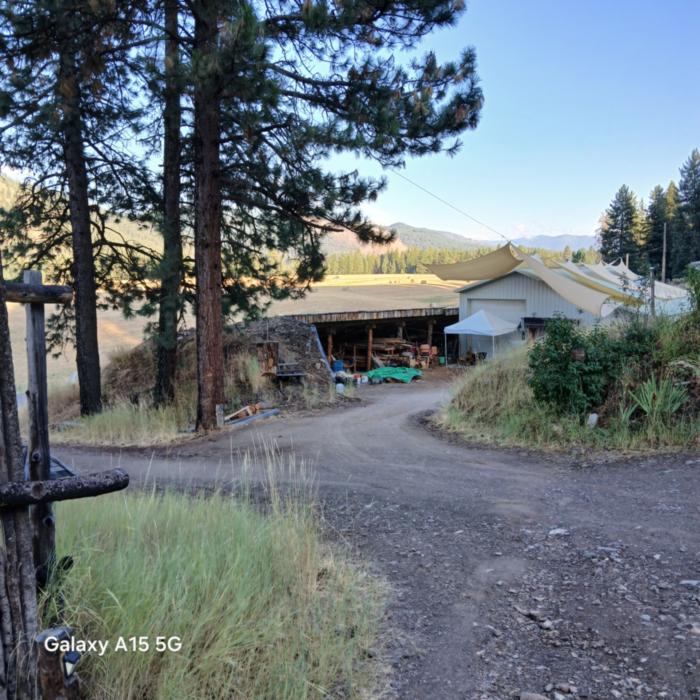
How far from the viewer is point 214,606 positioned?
2.95 m

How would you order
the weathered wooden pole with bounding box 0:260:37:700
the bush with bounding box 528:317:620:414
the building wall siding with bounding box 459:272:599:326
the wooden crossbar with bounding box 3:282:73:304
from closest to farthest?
the weathered wooden pole with bounding box 0:260:37:700, the wooden crossbar with bounding box 3:282:73:304, the bush with bounding box 528:317:620:414, the building wall siding with bounding box 459:272:599:326

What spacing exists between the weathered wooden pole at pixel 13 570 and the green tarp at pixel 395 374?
18095mm

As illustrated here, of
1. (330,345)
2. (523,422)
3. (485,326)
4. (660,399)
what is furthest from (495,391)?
(485,326)

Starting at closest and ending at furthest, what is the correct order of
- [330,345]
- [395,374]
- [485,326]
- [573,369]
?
[573,369], [395,374], [330,345], [485,326]

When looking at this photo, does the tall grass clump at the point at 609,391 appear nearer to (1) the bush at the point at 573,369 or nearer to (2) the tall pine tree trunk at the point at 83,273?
(1) the bush at the point at 573,369

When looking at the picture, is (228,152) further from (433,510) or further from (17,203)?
(433,510)

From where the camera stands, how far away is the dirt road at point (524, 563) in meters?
3.03

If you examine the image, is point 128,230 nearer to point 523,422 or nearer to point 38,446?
point 523,422

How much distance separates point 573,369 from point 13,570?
759cm

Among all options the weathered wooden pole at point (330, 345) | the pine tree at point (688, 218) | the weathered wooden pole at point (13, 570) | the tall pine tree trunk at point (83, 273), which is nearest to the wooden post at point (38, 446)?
the weathered wooden pole at point (13, 570)

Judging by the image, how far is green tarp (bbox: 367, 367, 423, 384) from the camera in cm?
2055

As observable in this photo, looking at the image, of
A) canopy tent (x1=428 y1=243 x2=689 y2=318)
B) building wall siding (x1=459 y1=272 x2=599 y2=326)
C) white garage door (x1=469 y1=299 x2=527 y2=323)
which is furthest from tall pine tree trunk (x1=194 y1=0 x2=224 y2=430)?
white garage door (x1=469 y1=299 x2=527 y2=323)

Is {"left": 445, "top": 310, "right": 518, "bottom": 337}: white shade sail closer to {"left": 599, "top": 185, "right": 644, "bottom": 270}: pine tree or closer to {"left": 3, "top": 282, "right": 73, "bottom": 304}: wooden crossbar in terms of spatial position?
{"left": 3, "top": 282, "right": 73, "bottom": 304}: wooden crossbar

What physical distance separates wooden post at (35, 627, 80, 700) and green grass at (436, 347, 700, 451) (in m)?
7.00
